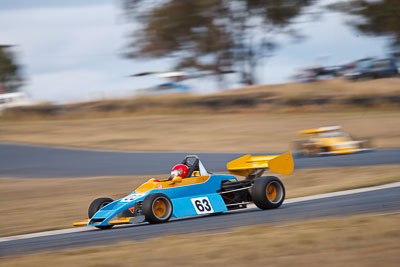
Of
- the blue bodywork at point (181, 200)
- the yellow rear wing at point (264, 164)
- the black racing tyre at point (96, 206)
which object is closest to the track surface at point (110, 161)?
the yellow rear wing at point (264, 164)

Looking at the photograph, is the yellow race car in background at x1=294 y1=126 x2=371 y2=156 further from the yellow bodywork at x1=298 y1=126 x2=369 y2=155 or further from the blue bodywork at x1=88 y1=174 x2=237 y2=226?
the blue bodywork at x1=88 y1=174 x2=237 y2=226

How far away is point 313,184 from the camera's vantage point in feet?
48.9

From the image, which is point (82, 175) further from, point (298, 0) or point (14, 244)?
point (298, 0)

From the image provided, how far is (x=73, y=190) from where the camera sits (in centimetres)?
1532

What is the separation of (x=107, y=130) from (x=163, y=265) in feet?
78.7

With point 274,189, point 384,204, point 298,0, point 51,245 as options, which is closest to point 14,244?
point 51,245

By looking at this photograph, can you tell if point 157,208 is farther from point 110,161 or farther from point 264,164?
point 110,161

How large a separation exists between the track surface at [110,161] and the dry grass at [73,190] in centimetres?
119

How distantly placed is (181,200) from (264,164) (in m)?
1.81

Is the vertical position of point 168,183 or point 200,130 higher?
point 200,130

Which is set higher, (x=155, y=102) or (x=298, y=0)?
A: (x=298, y=0)

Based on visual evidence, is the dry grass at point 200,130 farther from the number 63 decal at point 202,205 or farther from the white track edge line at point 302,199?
the number 63 decal at point 202,205

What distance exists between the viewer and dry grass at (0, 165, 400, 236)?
37.1 feet

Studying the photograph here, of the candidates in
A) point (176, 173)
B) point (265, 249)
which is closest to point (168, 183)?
point (176, 173)
